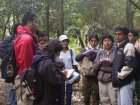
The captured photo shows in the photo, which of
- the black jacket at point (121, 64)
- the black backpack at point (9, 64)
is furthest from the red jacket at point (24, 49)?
the black jacket at point (121, 64)

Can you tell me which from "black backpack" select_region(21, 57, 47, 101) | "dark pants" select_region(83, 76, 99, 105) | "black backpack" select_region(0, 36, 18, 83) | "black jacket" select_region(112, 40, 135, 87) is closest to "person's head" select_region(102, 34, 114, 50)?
"black jacket" select_region(112, 40, 135, 87)

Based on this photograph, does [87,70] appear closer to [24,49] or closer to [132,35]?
[132,35]

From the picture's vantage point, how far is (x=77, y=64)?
7555 millimetres

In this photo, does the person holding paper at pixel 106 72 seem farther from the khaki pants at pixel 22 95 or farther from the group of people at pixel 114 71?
the khaki pants at pixel 22 95

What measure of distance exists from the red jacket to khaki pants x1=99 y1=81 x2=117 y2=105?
2085 millimetres

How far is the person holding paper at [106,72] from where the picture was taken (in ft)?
21.5

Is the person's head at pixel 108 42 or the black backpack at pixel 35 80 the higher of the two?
the person's head at pixel 108 42

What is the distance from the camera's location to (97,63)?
22.1 feet

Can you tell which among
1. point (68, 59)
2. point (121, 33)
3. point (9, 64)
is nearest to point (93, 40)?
point (68, 59)

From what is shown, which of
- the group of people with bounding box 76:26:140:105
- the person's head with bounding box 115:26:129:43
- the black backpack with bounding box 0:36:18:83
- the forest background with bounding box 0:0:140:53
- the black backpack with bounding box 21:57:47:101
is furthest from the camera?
the forest background with bounding box 0:0:140:53

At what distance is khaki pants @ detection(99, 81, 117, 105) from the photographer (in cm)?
654

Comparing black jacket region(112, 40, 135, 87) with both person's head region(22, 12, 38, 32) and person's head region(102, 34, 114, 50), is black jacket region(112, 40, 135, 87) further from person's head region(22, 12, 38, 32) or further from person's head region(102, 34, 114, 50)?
person's head region(22, 12, 38, 32)

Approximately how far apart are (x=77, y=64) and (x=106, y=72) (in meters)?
1.08

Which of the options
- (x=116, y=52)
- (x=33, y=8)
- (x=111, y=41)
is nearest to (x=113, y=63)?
(x=116, y=52)
